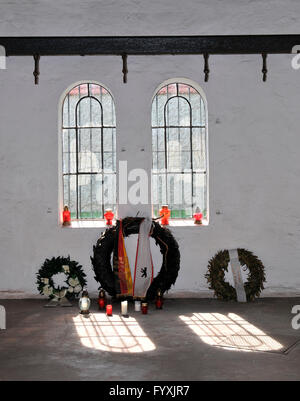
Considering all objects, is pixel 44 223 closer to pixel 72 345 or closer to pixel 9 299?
pixel 9 299

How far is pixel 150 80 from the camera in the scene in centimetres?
1047

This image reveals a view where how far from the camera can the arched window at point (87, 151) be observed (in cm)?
1096

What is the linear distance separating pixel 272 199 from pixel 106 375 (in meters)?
5.48

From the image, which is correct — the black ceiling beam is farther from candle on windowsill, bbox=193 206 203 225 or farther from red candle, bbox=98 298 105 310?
red candle, bbox=98 298 105 310

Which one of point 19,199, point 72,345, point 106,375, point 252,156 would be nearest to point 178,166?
point 252,156

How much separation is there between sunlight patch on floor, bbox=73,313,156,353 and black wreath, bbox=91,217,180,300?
92cm

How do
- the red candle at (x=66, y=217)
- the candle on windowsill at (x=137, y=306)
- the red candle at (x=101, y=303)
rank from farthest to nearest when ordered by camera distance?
the red candle at (x=66, y=217)
the red candle at (x=101, y=303)
the candle on windowsill at (x=137, y=306)

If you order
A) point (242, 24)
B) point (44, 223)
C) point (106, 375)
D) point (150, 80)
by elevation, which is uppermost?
point (242, 24)

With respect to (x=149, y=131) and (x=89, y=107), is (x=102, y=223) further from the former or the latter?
(x=89, y=107)

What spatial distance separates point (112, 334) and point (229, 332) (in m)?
1.62

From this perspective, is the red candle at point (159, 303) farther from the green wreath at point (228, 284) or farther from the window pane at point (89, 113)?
the window pane at point (89, 113)

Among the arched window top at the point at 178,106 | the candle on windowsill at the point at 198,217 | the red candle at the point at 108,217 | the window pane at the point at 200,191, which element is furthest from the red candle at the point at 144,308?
the arched window top at the point at 178,106

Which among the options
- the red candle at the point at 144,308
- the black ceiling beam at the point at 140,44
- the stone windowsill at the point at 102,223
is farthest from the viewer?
the stone windowsill at the point at 102,223

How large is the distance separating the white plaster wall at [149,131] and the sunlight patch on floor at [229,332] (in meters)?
1.73
